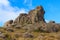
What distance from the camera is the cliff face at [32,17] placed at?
108m

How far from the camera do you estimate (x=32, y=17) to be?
110 metres

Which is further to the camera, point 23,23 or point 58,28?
point 23,23

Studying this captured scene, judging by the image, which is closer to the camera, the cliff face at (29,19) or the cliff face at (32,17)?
the cliff face at (29,19)

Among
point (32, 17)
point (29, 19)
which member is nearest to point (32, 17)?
point (32, 17)

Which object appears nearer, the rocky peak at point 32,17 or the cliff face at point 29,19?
the cliff face at point 29,19

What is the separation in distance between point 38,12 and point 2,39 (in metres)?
76.9

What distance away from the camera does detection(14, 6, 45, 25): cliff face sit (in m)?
108

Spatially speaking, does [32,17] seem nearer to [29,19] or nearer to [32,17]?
[32,17]

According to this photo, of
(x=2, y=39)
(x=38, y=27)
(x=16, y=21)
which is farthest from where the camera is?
(x=16, y=21)

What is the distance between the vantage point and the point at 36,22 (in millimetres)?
105750

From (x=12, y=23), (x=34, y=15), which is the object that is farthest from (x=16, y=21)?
(x=34, y=15)

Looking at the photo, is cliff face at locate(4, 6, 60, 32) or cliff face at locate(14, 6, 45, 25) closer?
cliff face at locate(4, 6, 60, 32)

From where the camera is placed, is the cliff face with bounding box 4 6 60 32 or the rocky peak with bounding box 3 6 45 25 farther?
the rocky peak with bounding box 3 6 45 25

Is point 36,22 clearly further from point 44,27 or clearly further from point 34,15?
point 44,27
